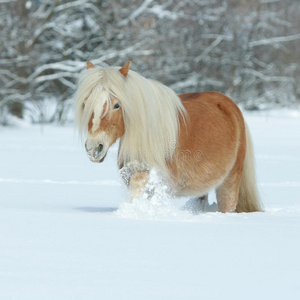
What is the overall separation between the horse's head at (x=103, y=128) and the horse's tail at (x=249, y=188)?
1.58m

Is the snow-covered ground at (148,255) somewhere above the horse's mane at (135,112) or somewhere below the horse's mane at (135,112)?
below

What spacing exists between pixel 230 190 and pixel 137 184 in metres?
1.14

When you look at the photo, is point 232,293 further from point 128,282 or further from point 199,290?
point 128,282

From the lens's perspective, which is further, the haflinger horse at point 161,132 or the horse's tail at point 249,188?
the horse's tail at point 249,188

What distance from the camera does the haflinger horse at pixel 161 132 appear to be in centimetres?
377

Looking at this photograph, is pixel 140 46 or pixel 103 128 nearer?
pixel 103 128

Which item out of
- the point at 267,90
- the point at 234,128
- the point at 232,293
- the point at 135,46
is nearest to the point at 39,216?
the point at 232,293

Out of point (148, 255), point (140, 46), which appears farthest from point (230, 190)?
point (140, 46)

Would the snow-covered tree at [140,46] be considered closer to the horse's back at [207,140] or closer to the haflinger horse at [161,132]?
the horse's back at [207,140]

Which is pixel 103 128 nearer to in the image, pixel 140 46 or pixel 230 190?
pixel 230 190

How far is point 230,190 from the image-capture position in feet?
15.6

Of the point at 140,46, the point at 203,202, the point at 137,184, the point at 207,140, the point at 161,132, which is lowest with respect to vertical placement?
the point at 203,202

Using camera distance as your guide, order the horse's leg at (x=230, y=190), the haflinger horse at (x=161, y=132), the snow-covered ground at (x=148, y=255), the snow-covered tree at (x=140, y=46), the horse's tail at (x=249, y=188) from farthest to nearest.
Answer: the snow-covered tree at (x=140, y=46) → the horse's tail at (x=249, y=188) → the horse's leg at (x=230, y=190) → the haflinger horse at (x=161, y=132) → the snow-covered ground at (x=148, y=255)

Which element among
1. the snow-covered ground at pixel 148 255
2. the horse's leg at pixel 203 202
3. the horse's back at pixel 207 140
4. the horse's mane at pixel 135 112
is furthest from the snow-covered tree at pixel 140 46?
the horse's mane at pixel 135 112
